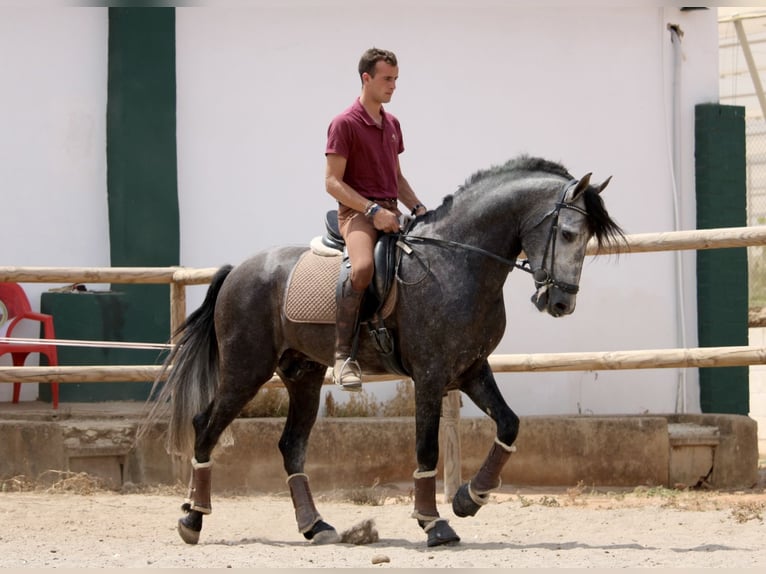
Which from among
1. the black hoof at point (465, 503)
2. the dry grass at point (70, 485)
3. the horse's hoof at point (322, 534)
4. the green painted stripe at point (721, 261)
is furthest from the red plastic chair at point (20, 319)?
the green painted stripe at point (721, 261)

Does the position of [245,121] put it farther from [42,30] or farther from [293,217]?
[42,30]

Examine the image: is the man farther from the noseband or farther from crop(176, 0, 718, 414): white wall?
crop(176, 0, 718, 414): white wall

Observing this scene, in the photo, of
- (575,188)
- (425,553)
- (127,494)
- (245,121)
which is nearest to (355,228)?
(575,188)

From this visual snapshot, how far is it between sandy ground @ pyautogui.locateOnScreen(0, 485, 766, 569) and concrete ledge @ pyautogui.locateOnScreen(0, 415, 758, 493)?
0.31 m

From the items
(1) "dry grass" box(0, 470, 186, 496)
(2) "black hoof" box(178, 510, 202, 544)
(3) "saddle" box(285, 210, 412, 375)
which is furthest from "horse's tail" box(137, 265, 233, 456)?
(1) "dry grass" box(0, 470, 186, 496)

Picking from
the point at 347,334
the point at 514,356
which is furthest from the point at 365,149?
the point at 514,356

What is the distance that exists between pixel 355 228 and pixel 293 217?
157 inches

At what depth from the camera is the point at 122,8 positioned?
10195 millimetres

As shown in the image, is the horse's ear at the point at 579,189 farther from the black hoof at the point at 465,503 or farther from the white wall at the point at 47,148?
the white wall at the point at 47,148

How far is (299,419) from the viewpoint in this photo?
707cm

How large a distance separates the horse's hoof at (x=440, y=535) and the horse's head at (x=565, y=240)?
1.24 metres

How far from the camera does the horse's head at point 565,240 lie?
5.97m

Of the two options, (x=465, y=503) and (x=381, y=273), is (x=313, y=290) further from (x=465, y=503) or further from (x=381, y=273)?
(x=465, y=503)

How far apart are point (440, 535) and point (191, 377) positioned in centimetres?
180
